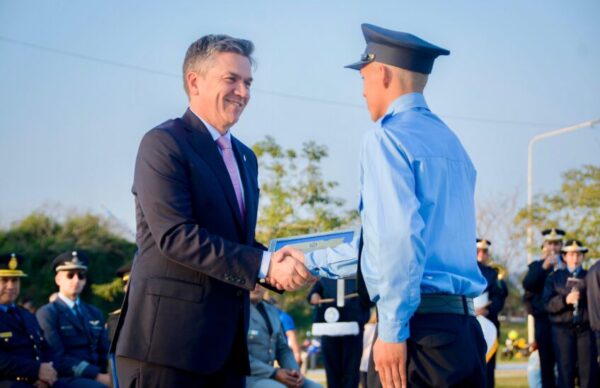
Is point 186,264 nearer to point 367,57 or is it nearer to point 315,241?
point 315,241

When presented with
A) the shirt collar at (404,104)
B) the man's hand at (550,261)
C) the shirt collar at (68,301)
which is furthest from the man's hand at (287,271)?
the man's hand at (550,261)

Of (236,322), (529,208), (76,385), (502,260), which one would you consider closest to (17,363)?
(76,385)

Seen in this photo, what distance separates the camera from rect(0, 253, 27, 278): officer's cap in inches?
320

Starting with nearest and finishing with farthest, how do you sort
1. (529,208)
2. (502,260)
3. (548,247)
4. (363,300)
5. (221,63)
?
(363,300) < (221,63) < (548,247) < (529,208) < (502,260)

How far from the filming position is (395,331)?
310 cm

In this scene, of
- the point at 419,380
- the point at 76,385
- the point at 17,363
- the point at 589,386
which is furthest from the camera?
the point at 589,386

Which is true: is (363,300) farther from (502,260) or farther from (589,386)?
(502,260)

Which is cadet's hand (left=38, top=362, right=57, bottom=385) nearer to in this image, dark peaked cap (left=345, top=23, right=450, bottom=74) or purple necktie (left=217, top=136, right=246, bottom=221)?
purple necktie (left=217, top=136, right=246, bottom=221)

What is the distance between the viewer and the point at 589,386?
1184 centimetres

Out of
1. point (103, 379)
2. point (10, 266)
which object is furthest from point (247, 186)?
point (103, 379)

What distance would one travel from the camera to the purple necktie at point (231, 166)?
3.65 m

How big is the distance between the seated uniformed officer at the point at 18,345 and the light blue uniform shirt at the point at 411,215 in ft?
16.0

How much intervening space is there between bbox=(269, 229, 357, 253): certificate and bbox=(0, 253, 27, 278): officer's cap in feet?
16.8

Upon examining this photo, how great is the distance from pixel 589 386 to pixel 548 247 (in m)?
2.48
